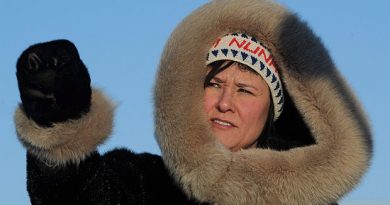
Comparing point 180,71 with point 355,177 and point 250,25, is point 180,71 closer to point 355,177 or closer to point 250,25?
point 250,25

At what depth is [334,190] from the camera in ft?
14.3

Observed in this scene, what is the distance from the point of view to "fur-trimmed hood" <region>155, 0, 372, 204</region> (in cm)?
427

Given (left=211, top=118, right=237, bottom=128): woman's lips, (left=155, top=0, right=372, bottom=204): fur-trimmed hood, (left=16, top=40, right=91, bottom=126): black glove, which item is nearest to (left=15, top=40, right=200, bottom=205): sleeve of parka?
(left=16, top=40, right=91, bottom=126): black glove

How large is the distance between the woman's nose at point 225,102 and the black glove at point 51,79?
831 mm

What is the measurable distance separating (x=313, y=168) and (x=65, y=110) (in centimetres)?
113

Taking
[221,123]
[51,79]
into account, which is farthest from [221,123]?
[51,79]

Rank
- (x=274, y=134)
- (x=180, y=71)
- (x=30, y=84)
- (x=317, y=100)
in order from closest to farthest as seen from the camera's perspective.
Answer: (x=30, y=84) → (x=180, y=71) → (x=317, y=100) → (x=274, y=134)

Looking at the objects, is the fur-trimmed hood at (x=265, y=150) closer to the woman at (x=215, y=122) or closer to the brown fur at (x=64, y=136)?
the woman at (x=215, y=122)

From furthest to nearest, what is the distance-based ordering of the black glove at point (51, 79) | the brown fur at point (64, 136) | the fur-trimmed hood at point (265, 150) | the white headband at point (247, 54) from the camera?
1. the white headband at point (247, 54)
2. the fur-trimmed hood at point (265, 150)
3. the brown fur at point (64, 136)
4. the black glove at point (51, 79)

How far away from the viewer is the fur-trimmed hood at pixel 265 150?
4.27 meters

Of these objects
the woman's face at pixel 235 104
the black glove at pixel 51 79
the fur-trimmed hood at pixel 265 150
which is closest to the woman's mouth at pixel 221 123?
the woman's face at pixel 235 104

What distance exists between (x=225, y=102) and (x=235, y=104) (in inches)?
2.9

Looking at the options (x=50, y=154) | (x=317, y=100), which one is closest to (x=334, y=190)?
(x=317, y=100)

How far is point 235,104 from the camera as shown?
4602mm
